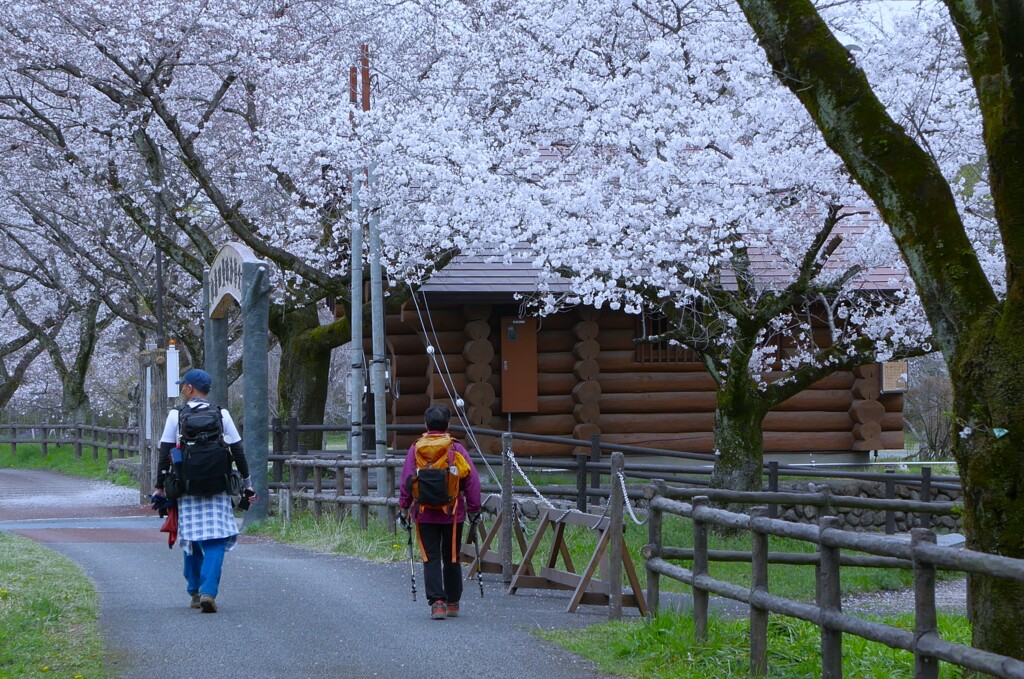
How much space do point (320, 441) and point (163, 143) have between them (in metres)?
6.71

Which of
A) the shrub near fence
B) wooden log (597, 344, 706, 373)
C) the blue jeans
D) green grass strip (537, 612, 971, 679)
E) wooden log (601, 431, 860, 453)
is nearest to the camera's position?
the shrub near fence

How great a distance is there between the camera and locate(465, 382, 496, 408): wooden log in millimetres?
20156

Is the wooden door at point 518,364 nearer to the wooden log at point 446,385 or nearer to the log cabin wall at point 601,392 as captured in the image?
the log cabin wall at point 601,392

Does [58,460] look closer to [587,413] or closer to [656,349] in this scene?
[587,413]

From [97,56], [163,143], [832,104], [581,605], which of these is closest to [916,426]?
[163,143]

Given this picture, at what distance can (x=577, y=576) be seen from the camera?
10281 millimetres

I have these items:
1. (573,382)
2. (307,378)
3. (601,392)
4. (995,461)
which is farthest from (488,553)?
A: (307,378)

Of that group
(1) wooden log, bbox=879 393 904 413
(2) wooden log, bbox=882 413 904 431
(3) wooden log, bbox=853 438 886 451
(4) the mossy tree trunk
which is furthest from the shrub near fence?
(2) wooden log, bbox=882 413 904 431

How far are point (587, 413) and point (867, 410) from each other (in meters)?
5.34

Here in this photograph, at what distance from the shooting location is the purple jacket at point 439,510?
30.1 feet

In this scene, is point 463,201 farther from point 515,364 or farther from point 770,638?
point 770,638

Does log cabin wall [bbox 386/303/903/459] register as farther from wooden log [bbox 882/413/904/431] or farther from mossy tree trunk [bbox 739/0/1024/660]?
mossy tree trunk [bbox 739/0/1024/660]

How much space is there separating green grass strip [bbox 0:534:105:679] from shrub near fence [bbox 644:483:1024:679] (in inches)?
150

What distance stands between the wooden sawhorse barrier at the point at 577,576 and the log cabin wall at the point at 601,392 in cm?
914
